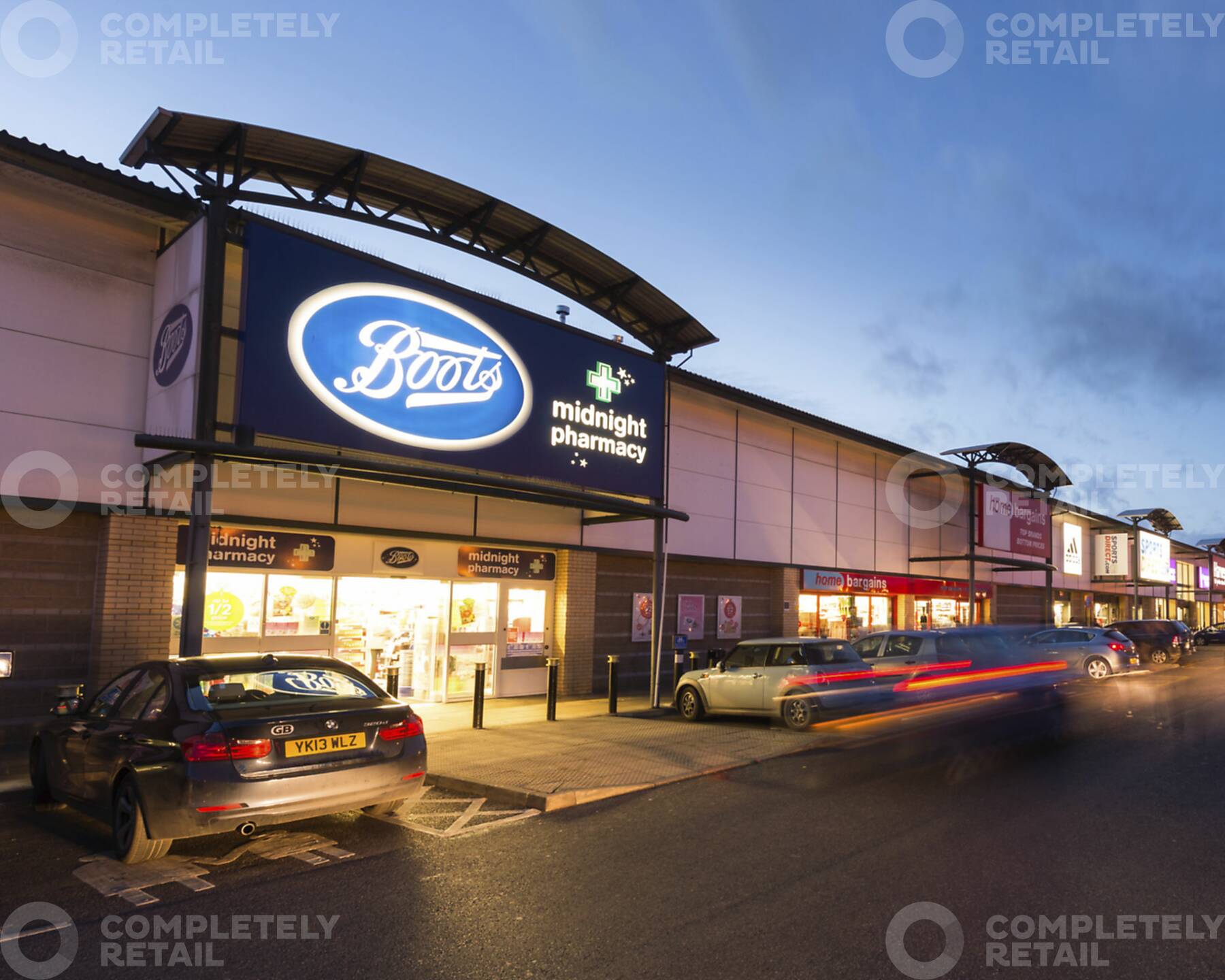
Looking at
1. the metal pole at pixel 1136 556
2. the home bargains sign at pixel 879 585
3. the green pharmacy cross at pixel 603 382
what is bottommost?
the home bargains sign at pixel 879 585

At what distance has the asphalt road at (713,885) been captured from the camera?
4.84 metres

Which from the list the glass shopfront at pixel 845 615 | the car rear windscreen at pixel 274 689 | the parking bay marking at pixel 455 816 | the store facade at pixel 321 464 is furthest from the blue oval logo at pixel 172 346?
the glass shopfront at pixel 845 615

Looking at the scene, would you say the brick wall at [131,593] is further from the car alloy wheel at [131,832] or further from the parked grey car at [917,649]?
the parked grey car at [917,649]

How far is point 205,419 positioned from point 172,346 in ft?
5.09

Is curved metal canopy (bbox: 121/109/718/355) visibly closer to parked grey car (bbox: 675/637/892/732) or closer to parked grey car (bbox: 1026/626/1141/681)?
parked grey car (bbox: 675/637/892/732)

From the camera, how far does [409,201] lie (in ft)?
45.8

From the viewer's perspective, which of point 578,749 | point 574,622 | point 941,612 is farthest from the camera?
point 941,612

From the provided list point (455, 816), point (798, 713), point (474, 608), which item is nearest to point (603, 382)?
point (474, 608)

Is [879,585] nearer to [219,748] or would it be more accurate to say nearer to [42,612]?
[42,612]

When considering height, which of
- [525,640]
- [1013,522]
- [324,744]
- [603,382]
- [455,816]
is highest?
[603,382]

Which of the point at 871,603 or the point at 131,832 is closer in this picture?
the point at 131,832

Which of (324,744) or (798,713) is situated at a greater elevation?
(324,744)

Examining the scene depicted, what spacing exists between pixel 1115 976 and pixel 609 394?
12.2 metres

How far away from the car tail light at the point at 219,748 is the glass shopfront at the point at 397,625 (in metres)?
6.35
